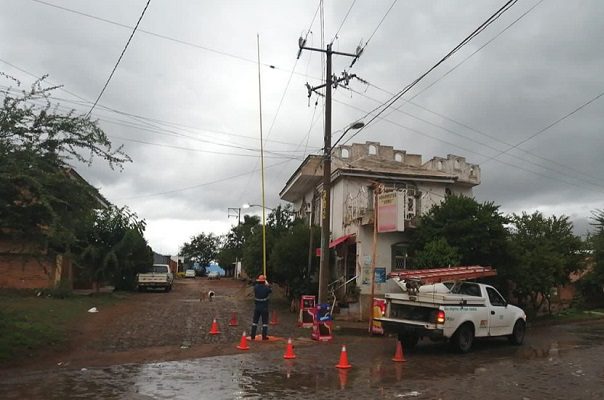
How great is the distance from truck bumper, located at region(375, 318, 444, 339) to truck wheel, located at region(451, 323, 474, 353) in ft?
2.35

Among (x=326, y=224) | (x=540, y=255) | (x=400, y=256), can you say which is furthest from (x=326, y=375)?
(x=540, y=255)

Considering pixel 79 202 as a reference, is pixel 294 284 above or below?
below

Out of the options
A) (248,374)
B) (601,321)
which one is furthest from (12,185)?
(601,321)

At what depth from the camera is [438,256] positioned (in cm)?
2070

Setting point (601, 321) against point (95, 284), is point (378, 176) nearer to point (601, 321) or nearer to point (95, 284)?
point (601, 321)

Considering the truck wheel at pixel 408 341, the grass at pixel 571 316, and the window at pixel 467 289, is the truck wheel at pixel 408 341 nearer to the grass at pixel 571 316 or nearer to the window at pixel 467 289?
Answer: the window at pixel 467 289

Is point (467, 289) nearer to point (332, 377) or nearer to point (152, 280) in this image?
point (332, 377)

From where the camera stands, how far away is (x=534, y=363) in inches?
518

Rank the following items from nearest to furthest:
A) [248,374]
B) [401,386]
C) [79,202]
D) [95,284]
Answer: [401,386]
[248,374]
[79,202]
[95,284]

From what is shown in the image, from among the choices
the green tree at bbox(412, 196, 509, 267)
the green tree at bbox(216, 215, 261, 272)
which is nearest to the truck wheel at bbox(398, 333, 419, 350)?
the green tree at bbox(412, 196, 509, 267)

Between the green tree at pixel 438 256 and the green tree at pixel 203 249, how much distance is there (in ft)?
315

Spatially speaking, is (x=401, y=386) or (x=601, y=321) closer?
(x=401, y=386)

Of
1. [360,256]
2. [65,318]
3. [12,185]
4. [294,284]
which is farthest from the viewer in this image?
[294,284]

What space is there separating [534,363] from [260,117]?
12.6m
